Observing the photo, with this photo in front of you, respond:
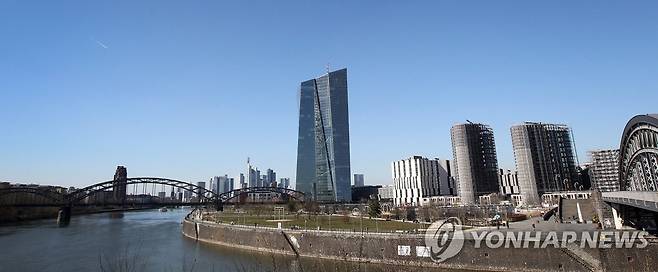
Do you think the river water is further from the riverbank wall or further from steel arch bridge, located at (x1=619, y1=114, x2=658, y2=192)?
steel arch bridge, located at (x1=619, y1=114, x2=658, y2=192)

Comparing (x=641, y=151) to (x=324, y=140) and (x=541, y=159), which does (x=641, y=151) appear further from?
(x=324, y=140)

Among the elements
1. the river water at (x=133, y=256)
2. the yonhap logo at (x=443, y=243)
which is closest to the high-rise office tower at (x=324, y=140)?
the river water at (x=133, y=256)

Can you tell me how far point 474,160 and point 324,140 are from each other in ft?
206

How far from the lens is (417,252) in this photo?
40812mm

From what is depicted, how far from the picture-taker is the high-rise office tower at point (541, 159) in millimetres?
147375

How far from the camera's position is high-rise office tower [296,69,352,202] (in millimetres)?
181625

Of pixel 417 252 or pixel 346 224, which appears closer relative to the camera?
pixel 417 252

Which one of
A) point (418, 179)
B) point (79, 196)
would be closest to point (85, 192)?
point (79, 196)

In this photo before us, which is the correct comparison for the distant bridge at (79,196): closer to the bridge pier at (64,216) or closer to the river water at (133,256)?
the bridge pier at (64,216)

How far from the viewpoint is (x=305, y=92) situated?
188750 mm

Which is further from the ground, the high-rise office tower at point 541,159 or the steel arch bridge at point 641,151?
the high-rise office tower at point 541,159

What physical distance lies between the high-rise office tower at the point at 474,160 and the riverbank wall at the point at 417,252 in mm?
118593

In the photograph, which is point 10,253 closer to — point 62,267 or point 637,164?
point 62,267

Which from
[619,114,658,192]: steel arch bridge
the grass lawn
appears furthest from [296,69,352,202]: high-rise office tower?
[619,114,658,192]: steel arch bridge
